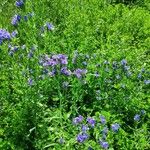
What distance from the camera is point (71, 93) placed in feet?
13.1

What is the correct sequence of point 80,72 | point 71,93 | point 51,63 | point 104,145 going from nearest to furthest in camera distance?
1. point 104,145
2. point 51,63
3. point 80,72
4. point 71,93

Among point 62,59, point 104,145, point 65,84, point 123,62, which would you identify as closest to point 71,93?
point 65,84

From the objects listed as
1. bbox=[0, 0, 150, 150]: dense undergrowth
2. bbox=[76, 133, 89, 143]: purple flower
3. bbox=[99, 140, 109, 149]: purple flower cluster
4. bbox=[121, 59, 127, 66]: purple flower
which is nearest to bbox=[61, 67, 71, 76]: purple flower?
bbox=[0, 0, 150, 150]: dense undergrowth

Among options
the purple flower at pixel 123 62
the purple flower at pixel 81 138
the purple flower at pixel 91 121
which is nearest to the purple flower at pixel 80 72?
the purple flower at pixel 123 62

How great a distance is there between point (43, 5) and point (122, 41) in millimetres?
1176

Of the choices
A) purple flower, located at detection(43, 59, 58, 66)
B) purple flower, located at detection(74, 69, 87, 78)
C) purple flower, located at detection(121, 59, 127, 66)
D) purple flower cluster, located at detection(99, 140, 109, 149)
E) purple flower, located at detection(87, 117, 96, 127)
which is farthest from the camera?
purple flower, located at detection(121, 59, 127, 66)

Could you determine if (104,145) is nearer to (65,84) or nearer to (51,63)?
(65,84)

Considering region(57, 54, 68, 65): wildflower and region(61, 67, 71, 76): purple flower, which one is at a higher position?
region(57, 54, 68, 65): wildflower

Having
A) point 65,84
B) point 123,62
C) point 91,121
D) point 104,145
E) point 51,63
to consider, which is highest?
point 123,62

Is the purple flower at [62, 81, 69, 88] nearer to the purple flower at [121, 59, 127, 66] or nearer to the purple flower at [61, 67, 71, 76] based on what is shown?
the purple flower at [61, 67, 71, 76]

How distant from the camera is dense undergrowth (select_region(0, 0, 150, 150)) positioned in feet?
11.3

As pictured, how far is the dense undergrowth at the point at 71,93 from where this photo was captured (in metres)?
3.44

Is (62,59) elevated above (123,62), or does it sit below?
below

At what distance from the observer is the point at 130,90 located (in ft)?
12.8
